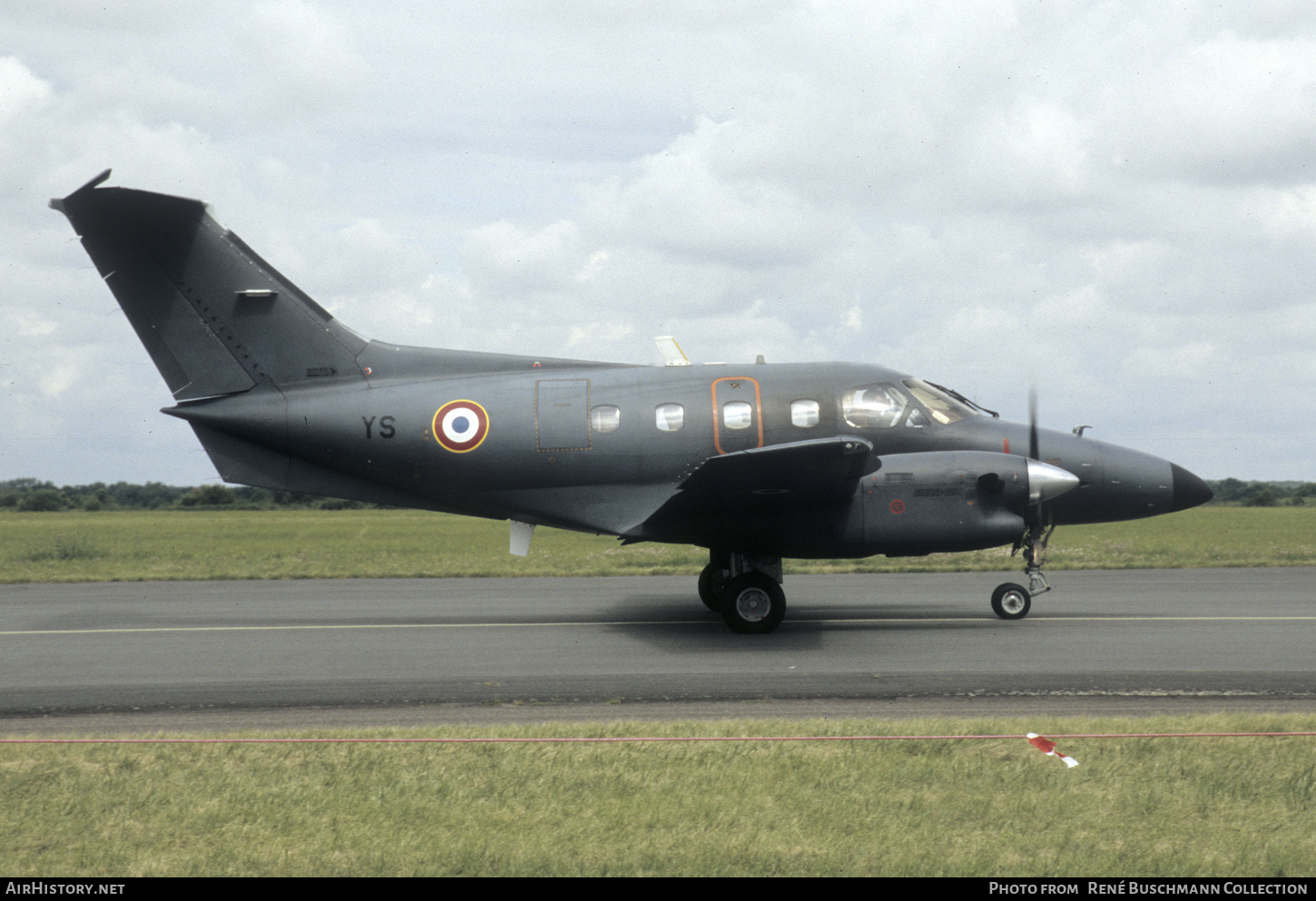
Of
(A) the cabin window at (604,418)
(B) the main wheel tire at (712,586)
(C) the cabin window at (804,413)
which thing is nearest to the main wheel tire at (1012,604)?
(C) the cabin window at (804,413)

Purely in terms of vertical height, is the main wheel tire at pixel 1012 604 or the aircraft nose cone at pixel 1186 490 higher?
the aircraft nose cone at pixel 1186 490

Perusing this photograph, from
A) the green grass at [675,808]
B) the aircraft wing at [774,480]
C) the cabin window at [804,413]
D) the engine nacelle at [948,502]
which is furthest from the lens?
the cabin window at [804,413]

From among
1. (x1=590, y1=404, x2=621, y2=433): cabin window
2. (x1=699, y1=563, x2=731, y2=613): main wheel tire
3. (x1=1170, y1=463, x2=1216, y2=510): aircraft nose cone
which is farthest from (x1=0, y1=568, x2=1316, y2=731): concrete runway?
(x1=590, y1=404, x2=621, y2=433): cabin window

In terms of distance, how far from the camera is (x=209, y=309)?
563 inches

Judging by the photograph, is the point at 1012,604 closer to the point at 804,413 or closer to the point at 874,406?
the point at 874,406

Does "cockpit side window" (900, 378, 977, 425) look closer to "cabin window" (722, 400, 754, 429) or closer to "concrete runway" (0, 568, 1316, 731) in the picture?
"cabin window" (722, 400, 754, 429)

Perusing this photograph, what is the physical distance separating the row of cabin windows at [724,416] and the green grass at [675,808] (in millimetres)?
6714

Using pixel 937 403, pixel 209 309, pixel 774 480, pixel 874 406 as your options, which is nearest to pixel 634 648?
pixel 774 480

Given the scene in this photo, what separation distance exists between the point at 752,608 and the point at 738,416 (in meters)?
2.62

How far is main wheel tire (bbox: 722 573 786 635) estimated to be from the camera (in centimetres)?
1319

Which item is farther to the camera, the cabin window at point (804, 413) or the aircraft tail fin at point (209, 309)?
the aircraft tail fin at point (209, 309)

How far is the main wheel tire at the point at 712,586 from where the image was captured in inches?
588

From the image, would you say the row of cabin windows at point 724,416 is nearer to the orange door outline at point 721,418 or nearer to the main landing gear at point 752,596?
the orange door outline at point 721,418
